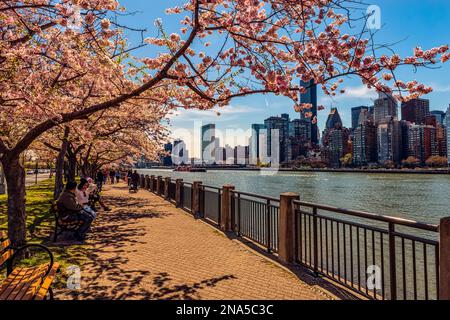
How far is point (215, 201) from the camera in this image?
1230 cm

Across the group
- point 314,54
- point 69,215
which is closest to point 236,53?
point 314,54

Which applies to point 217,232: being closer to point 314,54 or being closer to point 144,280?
point 144,280

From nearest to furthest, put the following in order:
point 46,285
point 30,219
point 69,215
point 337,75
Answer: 1. point 46,285
2. point 337,75
3. point 69,215
4. point 30,219

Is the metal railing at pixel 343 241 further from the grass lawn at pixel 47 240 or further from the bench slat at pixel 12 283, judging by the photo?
the bench slat at pixel 12 283

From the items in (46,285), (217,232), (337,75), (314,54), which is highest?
(314,54)

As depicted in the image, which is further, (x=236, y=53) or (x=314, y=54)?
(x=236, y=53)

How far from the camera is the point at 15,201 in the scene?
297 inches

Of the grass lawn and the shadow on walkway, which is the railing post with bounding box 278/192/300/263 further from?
the grass lawn

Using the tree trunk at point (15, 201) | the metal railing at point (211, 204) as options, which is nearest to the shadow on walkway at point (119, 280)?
the tree trunk at point (15, 201)

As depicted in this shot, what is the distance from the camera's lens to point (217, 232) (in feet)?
34.6

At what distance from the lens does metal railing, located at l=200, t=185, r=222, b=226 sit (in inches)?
461

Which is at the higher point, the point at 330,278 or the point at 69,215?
the point at 69,215
